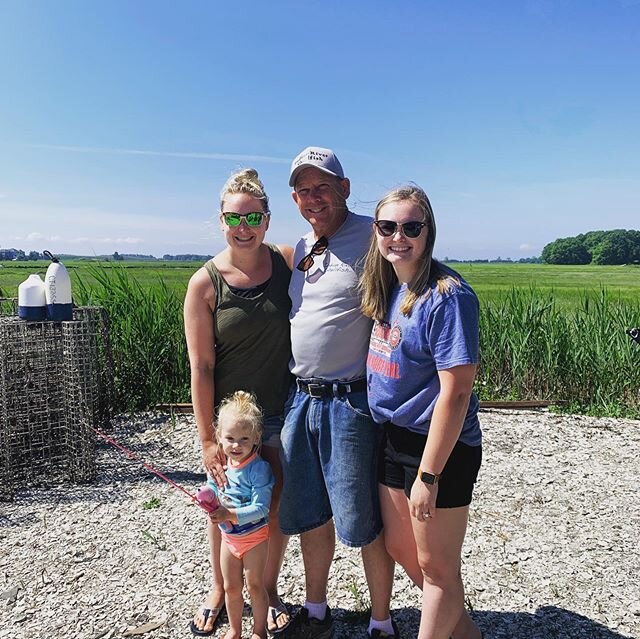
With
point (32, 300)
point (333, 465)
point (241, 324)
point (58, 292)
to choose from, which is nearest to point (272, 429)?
point (333, 465)

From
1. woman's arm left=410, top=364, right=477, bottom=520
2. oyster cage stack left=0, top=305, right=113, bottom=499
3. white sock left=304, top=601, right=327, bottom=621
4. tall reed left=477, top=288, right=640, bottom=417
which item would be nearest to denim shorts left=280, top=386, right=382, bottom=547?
woman's arm left=410, top=364, right=477, bottom=520

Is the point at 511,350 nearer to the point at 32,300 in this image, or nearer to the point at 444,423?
the point at 32,300

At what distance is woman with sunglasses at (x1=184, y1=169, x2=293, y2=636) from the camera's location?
101 inches

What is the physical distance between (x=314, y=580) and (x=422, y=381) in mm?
1143

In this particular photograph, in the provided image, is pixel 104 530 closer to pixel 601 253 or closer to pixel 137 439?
pixel 137 439

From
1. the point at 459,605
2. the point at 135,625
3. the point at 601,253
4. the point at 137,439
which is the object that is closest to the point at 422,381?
the point at 459,605

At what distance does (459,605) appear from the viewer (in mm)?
2312

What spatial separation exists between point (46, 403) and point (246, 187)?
3.21 metres

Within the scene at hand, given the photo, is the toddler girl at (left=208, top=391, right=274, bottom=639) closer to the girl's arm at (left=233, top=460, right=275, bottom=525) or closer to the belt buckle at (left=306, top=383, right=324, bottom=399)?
the girl's arm at (left=233, top=460, right=275, bottom=525)

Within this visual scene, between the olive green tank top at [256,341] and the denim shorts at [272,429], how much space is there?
0.03m

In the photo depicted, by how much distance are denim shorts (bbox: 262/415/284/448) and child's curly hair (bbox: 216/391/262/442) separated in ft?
0.45

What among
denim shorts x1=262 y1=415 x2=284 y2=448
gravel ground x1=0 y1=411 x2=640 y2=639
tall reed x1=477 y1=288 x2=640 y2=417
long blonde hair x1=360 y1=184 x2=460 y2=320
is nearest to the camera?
long blonde hair x1=360 y1=184 x2=460 y2=320

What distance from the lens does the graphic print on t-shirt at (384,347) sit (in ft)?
7.11

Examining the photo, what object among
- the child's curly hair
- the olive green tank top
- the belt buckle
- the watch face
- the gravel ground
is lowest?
the gravel ground
